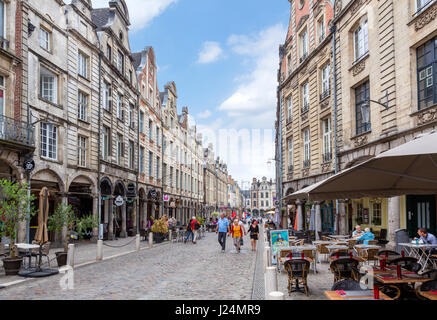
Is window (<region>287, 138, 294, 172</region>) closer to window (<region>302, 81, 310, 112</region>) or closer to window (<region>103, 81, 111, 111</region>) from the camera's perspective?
window (<region>302, 81, 310, 112</region>)

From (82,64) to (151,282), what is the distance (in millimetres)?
17558

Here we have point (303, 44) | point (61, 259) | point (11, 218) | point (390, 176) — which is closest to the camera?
point (390, 176)

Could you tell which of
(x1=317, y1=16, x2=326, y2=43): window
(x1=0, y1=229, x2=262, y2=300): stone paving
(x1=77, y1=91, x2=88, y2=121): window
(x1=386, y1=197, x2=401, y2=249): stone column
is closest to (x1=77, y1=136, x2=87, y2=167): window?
(x1=77, y1=91, x2=88, y2=121): window

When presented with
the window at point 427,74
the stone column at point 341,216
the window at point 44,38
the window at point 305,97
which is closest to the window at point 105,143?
the window at point 44,38

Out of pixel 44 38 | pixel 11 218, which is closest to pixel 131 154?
pixel 44 38

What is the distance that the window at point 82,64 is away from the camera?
75.8 feet

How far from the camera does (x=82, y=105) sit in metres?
23.4

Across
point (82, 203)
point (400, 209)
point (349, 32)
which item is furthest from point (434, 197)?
point (82, 203)

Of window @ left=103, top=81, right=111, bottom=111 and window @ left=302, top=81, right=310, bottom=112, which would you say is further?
window @ left=103, top=81, right=111, bottom=111

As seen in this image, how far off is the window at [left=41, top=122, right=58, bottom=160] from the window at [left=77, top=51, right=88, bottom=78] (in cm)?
462

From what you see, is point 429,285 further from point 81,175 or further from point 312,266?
point 81,175

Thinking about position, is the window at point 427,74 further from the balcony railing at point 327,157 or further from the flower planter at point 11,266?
the flower planter at point 11,266

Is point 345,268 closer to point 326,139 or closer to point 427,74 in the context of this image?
point 427,74

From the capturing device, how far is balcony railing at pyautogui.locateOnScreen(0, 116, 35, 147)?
15.5 meters
